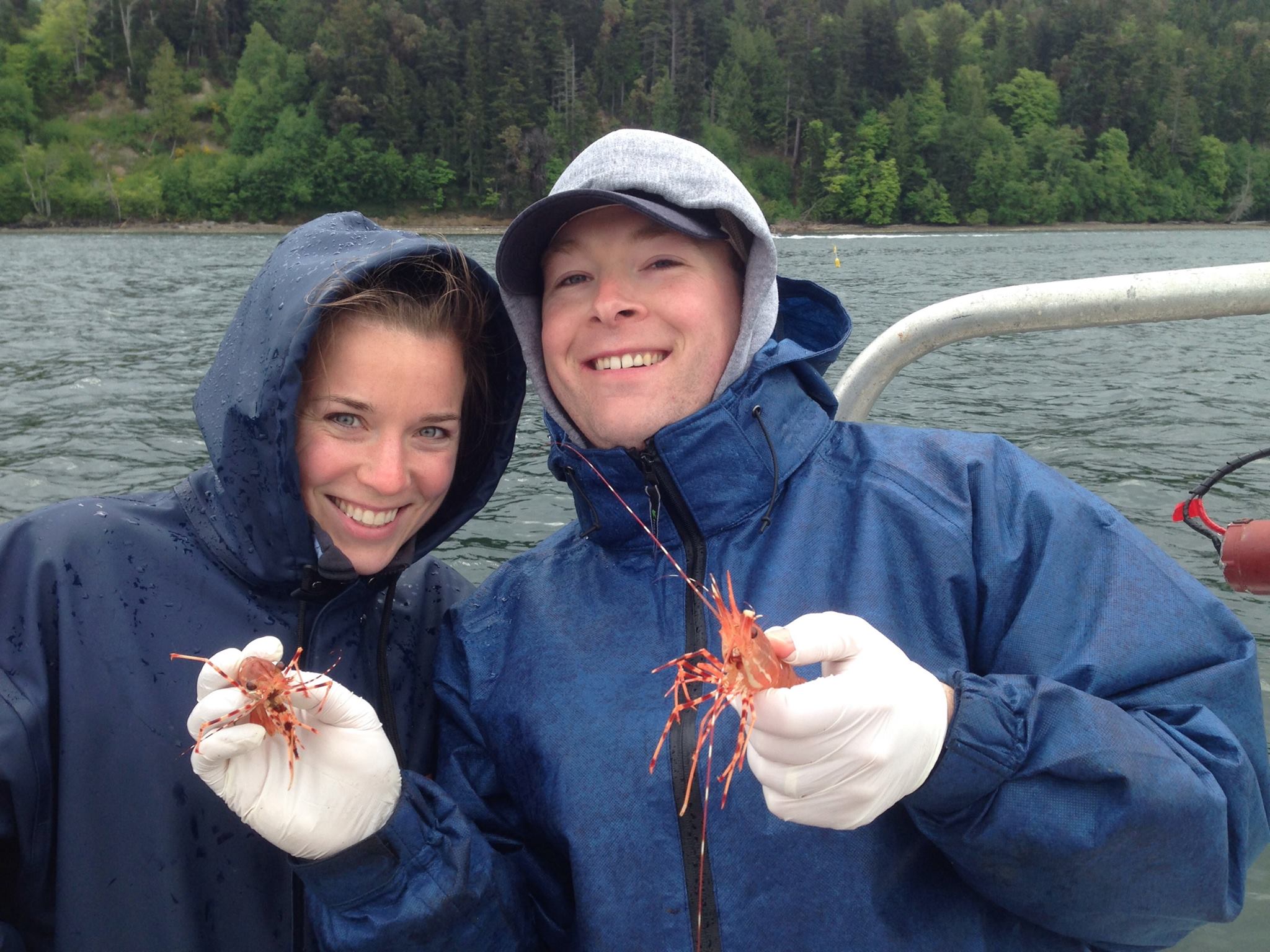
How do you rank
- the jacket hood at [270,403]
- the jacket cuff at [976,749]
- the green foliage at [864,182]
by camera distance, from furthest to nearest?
the green foliage at [864,182] → the jacket hood at [270,403] → the jacket cuff at [976,749]

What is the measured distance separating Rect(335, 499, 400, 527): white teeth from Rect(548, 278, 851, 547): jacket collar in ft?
1.60

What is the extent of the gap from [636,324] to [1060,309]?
1.24 meters

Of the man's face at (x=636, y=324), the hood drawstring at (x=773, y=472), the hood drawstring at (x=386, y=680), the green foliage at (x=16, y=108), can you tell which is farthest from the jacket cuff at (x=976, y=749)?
the green foliage at (x=16, y=108)

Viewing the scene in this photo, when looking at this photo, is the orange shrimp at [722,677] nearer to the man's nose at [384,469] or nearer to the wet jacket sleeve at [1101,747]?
the wet jacket sleeve at [1101,747]

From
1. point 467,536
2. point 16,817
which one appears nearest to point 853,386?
point 16,817

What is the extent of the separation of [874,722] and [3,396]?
58.3 ft

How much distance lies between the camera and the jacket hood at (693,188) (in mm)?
2482

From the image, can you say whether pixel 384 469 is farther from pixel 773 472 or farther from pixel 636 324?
pixel 773 472

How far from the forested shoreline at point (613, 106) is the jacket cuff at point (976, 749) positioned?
273 ft

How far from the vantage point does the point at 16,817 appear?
2090 mm

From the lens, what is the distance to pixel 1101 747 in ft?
5.85

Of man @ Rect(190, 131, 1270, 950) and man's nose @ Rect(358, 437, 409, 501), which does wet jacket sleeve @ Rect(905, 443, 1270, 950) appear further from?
man's nose @ Rect(358, 437, 409, 501)

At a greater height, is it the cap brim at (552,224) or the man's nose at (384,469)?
the cap brim at (552,224)

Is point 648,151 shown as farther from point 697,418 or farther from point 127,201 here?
point 127,201
